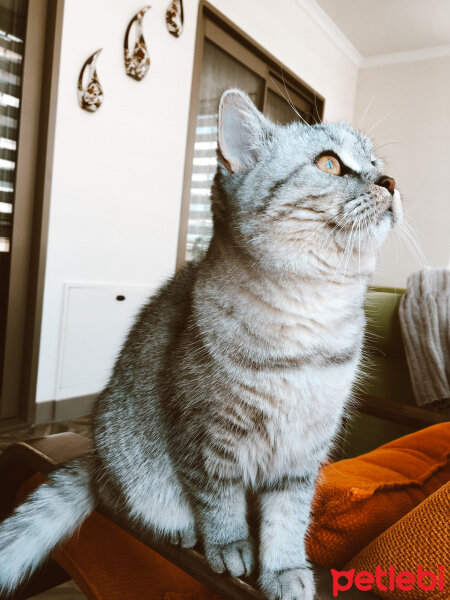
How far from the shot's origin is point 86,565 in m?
0.80

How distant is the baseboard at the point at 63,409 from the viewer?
88.2 inches

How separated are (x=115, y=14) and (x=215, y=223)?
7.07 ft

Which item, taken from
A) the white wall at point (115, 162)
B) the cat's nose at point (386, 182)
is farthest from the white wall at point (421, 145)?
the cat's nose at point (386, 182)

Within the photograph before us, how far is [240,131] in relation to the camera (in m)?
0.71

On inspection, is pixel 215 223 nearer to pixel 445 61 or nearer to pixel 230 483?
pixel 230 483

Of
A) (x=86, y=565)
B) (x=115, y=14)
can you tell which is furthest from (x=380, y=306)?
(x=115, y=14)

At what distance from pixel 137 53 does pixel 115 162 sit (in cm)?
59

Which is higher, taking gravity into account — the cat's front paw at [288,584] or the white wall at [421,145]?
the white wall at [421,145]

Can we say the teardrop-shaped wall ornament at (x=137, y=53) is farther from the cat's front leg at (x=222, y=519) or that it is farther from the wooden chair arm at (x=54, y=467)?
the cat's front leg at (x=222, y=519)

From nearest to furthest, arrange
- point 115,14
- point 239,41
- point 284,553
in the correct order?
1. point 284,553
2. point 115,14
3. point 239,41

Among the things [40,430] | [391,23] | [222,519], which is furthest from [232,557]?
[391,23]

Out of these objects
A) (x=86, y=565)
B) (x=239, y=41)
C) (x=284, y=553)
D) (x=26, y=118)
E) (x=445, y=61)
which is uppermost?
(x=445, y=61)

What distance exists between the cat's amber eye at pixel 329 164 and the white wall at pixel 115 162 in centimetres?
129

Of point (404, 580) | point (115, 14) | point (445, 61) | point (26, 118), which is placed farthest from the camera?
point (445, 61)
